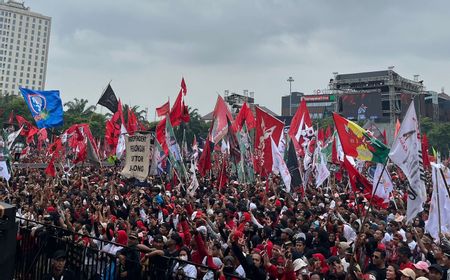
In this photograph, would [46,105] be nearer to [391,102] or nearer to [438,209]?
[438,209]

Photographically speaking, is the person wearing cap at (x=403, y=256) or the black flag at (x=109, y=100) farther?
the black flag at (x=109, y=100)

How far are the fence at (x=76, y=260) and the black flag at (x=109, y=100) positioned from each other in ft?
29.2

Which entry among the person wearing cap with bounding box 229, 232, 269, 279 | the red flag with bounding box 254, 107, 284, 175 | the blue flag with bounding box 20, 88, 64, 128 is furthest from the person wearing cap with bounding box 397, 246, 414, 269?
the blue flag with bounding box 20, 88, 64, 128

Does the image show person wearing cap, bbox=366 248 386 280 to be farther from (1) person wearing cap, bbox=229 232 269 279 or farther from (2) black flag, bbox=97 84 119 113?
(2) black flag, bbox=97 84 119 113

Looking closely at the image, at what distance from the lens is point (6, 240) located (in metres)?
4.22

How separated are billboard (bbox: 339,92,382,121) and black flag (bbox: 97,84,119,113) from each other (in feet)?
196

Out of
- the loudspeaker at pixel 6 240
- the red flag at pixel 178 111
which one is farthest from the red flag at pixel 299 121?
the loudspeaker at pixel 6 240

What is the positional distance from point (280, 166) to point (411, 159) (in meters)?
5.77

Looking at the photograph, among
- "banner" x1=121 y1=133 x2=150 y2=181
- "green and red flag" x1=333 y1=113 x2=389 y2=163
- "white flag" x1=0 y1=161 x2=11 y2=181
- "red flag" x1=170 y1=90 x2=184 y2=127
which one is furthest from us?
"red flag" x1=170 y1=90 x2=184 y2=127

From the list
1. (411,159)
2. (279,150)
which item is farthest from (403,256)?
(279,150)

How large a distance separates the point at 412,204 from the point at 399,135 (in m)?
1.17

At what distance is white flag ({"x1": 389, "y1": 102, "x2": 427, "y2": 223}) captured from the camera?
6988 mm

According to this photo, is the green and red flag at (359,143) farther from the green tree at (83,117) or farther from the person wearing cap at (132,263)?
the green tree at (83,117)

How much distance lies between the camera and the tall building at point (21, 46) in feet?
485
